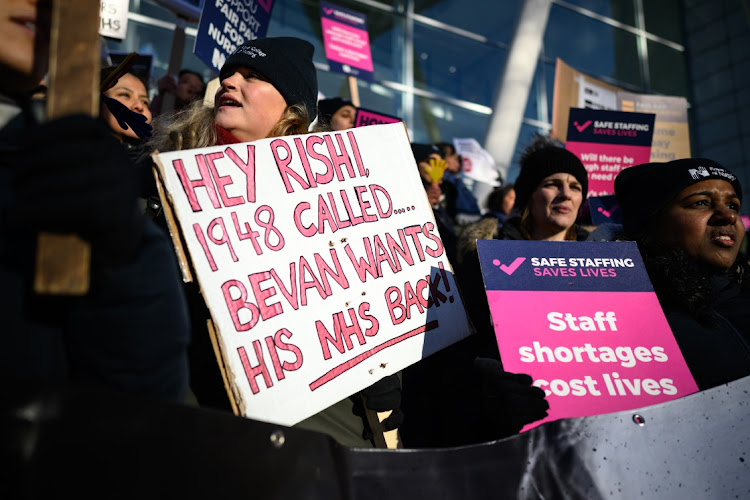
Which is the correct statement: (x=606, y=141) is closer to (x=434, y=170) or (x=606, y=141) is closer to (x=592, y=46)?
(x=434, y=170)

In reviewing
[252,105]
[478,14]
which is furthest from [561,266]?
[478,14]

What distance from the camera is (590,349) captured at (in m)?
1.44

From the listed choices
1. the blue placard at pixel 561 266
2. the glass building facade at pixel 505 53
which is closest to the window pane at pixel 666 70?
the glass building facade at pixel 505 53

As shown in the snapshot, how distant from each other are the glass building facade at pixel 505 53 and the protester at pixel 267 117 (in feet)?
19.2

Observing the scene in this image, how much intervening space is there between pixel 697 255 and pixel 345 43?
5.05 meters

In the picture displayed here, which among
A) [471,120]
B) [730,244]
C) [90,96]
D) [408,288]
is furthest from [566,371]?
[471,120]

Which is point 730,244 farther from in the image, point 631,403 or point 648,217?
point 631,403

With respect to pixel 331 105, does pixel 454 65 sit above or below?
above

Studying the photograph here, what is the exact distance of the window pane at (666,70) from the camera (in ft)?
40.9

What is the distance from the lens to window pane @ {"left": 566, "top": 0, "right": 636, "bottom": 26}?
11523 millimetres

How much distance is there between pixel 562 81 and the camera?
4773 mm

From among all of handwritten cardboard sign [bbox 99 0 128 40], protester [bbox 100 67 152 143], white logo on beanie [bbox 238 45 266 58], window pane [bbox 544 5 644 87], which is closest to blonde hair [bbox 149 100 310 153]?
white logo on beanie [bbox 238 45 266 58]

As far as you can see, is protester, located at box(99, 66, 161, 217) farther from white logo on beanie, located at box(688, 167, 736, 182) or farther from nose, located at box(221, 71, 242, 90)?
white logo on beanie, located at box(688, 167, 736, 182)

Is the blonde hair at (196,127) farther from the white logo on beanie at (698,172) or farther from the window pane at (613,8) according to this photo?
the window pane at (613,8)
